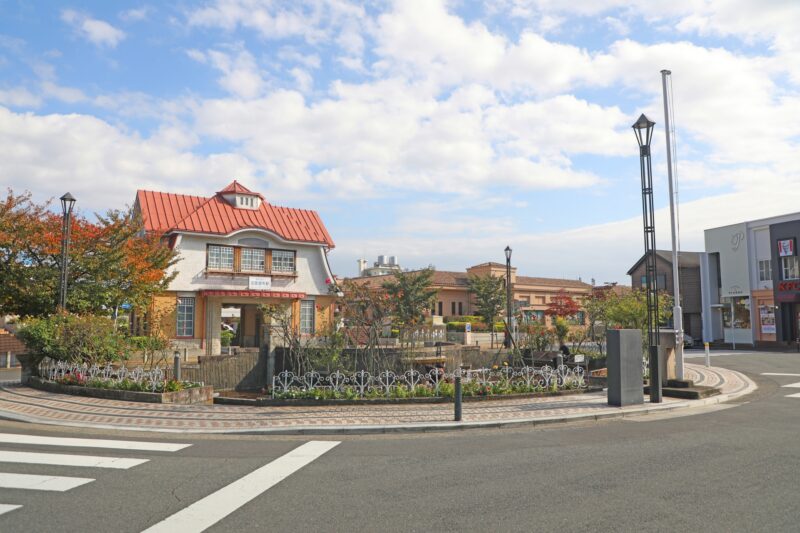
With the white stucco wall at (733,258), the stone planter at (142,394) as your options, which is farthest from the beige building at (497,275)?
the stone planter at (142,394)

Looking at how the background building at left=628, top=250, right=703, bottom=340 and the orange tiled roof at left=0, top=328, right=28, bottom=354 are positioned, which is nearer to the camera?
the orange tiled roof at left=0, top=328, right=28, bottom=354

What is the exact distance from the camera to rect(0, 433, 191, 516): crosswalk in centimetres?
666

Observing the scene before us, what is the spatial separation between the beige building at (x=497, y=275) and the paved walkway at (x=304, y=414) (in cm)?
4078

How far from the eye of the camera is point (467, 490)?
6.54 meters

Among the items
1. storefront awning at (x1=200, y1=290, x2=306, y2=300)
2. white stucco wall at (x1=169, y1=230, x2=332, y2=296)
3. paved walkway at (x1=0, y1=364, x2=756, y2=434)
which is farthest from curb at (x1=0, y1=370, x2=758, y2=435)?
white stucco wall at (x1=169, y1=230, x2=332, y2=296)

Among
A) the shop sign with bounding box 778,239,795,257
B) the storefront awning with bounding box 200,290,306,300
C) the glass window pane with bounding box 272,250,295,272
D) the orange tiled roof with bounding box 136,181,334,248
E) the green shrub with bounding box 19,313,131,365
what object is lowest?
the green shrub with bounding box 19,313,131,365

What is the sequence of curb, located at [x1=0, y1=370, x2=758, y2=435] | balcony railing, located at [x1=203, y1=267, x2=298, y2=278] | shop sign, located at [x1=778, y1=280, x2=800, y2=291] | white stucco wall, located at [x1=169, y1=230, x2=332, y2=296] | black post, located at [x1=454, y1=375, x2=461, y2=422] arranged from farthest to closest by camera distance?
1. shop sign, located at [x1=778, y1=280, x2=800, y2=291]
2. balcony railing, located at [x1=203, y1=267, x2=298, y2=278]
3. white stucco wall, located at [x1=169, y1=230, x2=332, y2=296]
4. black post, located at [x1=454, y1=375, x2=461, y2=422]
5. curb, located at [x1=0, y1=370, x2=758, y2=435]

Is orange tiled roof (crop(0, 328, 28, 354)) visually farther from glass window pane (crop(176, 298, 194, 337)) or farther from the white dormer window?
the white dormer window

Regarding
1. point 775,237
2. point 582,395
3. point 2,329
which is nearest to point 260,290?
point 2,329

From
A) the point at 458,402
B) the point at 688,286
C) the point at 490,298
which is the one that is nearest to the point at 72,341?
the point at 458,402

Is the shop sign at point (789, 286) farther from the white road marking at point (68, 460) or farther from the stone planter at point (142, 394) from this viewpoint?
the white road marking at point (68, 460)

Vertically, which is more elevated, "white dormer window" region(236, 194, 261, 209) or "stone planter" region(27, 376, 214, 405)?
"white dormer window" region(236, 194, 261, 209)

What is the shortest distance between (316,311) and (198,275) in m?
6.99

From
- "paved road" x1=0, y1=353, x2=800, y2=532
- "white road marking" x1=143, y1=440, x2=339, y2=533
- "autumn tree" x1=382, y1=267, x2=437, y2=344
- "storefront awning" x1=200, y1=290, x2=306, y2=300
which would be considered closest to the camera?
"white road marking" x1=143, y1=440, x2=339, y2=533
